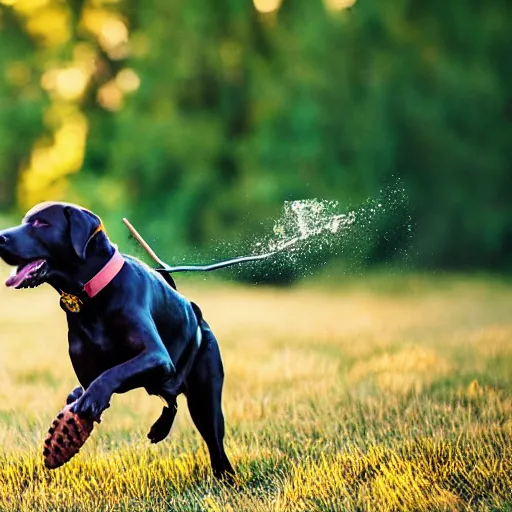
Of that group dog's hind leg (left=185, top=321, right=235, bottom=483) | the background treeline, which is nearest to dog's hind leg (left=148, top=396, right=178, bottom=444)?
dog's hind leg (left=185, top=321, right=235, bottom=483)

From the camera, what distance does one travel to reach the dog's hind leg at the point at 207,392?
186cm

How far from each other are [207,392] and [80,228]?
504 mm

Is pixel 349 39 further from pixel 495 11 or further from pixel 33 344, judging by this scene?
pixel 33 344

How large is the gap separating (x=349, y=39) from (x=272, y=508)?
5.13 meters

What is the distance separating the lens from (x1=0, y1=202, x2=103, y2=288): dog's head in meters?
1.55

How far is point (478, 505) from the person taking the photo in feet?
6.27

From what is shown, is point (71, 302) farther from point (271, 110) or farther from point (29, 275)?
point (271, 110)

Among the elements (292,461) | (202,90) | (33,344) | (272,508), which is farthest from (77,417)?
(202,90)

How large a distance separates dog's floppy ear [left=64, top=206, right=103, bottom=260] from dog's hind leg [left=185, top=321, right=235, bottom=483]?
42cm

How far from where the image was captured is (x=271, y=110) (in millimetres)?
6574

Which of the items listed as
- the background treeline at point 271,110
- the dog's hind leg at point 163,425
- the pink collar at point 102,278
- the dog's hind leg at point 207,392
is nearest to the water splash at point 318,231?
the dog's hind leg at point 207,392

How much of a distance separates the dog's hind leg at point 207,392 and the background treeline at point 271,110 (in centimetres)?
418

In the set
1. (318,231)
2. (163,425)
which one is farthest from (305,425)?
(163,425)

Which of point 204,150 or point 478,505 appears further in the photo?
point 204,150
